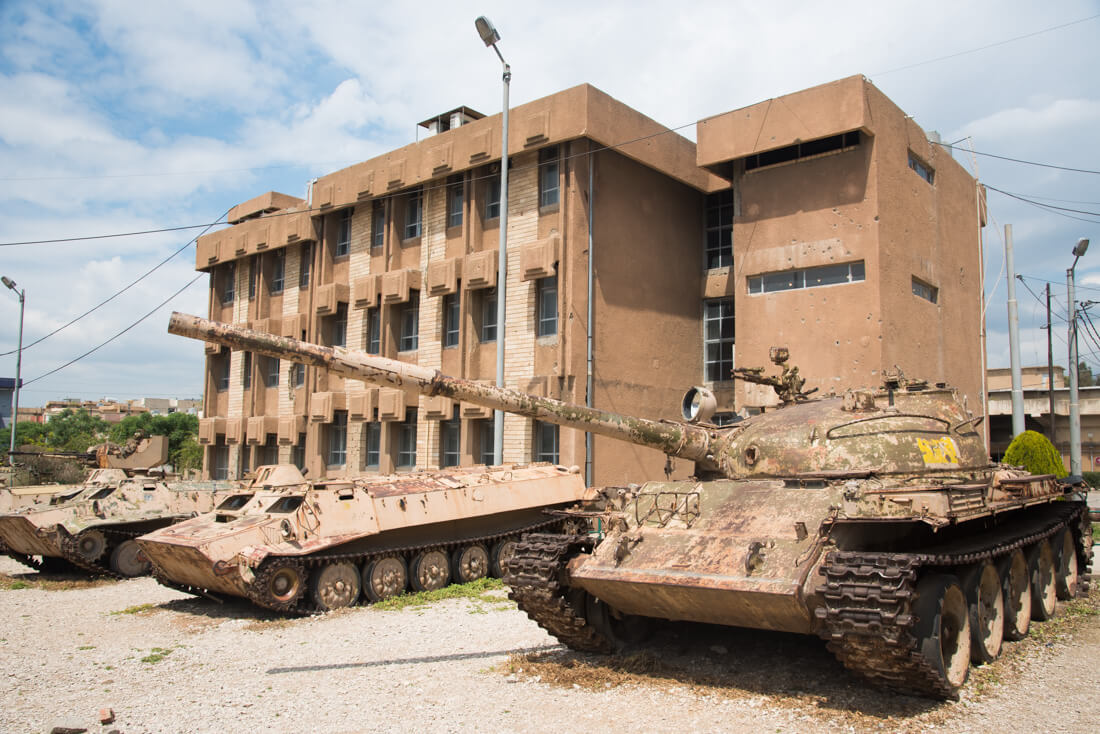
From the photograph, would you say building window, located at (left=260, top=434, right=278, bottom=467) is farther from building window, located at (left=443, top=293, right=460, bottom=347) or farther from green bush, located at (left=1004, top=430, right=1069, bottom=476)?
green bush, located at (left=1004, top=430, right=1069, bottom=476)

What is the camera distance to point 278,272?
93.6 ft

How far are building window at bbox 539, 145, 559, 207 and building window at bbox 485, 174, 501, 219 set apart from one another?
1.72m

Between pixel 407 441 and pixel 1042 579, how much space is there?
54.6 ft

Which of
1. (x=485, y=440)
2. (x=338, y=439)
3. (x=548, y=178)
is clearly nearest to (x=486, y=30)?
(x=548, y=178)

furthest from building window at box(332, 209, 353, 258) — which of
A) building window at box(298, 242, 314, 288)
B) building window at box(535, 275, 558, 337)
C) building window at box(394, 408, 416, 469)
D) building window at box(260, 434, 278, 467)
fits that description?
building window at box(535, 275, 558, 337)

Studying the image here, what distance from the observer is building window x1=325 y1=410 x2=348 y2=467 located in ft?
83.4

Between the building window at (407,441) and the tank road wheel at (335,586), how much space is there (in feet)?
38.3

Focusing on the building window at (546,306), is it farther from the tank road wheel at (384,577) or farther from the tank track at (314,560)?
the tank road wheel at (384,577)

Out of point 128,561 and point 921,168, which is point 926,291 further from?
point 128,561

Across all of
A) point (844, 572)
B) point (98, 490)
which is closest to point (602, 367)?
point (98, 490)

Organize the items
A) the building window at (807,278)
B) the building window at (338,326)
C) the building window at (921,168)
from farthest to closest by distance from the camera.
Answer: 1. the building window at (338,326)
2. the building window at (921,168)
3. the building window at (807,278)

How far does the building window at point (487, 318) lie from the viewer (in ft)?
69.4

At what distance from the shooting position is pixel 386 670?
793 centimetres

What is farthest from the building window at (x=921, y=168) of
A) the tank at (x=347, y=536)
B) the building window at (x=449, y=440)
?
the building window at (x=449, y=440)
